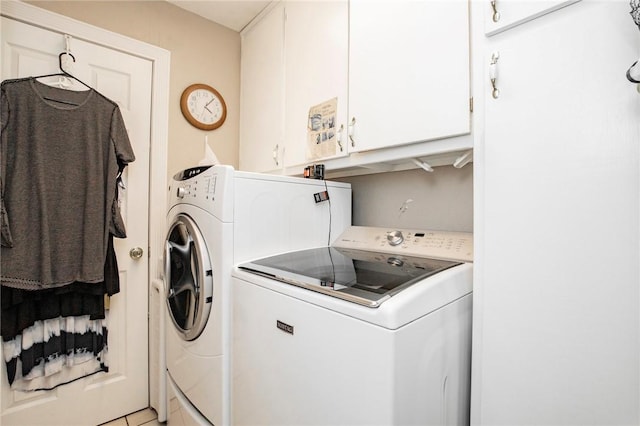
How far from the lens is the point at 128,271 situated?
1879 mm

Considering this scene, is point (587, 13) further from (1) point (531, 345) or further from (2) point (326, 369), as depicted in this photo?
(2) point (326, 369)

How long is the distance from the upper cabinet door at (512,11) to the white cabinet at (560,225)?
20mm

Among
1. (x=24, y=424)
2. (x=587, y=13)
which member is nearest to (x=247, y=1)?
(x=587, y=13)

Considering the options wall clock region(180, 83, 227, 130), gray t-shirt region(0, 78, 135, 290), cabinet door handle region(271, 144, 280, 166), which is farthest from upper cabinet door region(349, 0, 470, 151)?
gray t-shirt region(0, 78, 135, 290)

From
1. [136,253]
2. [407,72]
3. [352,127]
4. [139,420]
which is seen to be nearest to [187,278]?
[136,253]

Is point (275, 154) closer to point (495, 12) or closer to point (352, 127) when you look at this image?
point (352, 127)

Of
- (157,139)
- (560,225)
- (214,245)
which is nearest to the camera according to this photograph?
(560,225)

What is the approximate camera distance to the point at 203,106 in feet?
7.18

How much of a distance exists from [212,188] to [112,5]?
1.52m

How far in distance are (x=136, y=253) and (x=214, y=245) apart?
0.99 meters

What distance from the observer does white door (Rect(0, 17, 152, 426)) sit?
1.58 meters

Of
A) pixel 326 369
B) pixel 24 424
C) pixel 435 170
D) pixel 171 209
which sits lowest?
pixel 24 424

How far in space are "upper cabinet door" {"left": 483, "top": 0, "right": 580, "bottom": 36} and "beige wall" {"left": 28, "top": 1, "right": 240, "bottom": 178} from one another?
1.89 meters

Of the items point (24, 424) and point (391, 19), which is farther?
point (24, 424)
